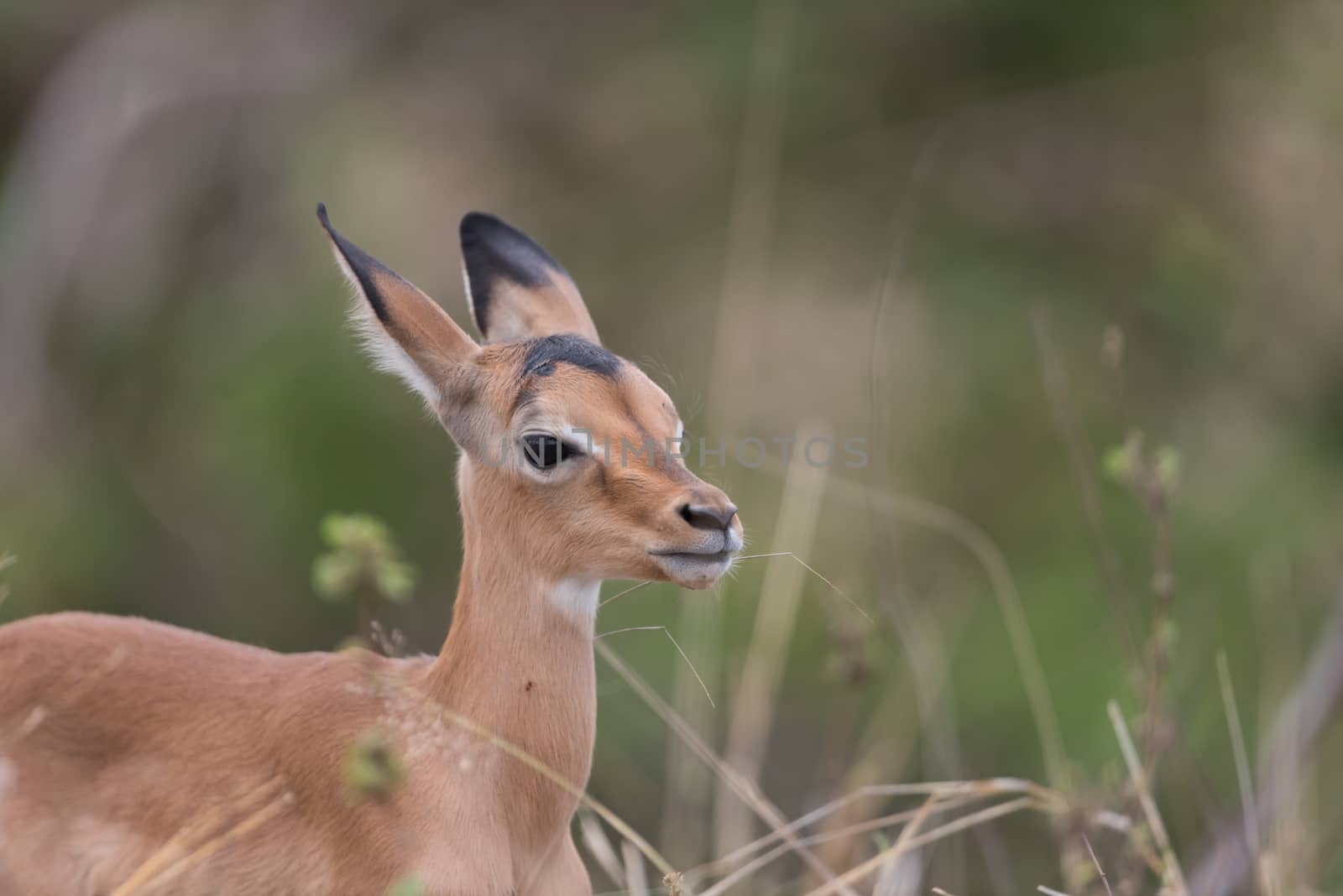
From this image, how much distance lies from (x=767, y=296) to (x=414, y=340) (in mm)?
10591

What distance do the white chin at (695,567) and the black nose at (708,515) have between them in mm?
65

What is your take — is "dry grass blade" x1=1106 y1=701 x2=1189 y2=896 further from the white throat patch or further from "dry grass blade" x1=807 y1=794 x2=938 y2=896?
the white throat patch

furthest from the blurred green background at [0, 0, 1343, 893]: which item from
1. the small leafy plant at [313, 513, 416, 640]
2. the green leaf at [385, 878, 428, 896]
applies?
the green leaf at [385, 878, 428, 896]

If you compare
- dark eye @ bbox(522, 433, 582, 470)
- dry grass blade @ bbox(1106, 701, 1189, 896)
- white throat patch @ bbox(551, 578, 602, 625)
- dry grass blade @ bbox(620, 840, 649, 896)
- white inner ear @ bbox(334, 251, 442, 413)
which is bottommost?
dry grass blade @ bbox(620, 840, 649, 896)

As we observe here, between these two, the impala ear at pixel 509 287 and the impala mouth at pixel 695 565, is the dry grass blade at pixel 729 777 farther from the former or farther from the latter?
the impala ear at pixel 509 287

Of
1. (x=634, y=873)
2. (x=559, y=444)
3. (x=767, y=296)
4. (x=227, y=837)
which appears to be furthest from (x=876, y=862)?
(x=767, y=296)

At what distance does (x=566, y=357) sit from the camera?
143 inches

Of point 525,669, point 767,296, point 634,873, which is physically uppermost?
point 767,296

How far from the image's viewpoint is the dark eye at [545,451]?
354 centimetres

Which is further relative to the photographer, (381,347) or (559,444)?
(381,347)

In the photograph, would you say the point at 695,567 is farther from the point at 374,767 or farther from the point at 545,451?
the point at 374,767

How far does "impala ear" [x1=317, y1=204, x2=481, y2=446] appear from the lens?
140 inches

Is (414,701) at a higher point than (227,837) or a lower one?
higher

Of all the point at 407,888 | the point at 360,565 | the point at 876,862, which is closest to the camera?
the point at 407,888
